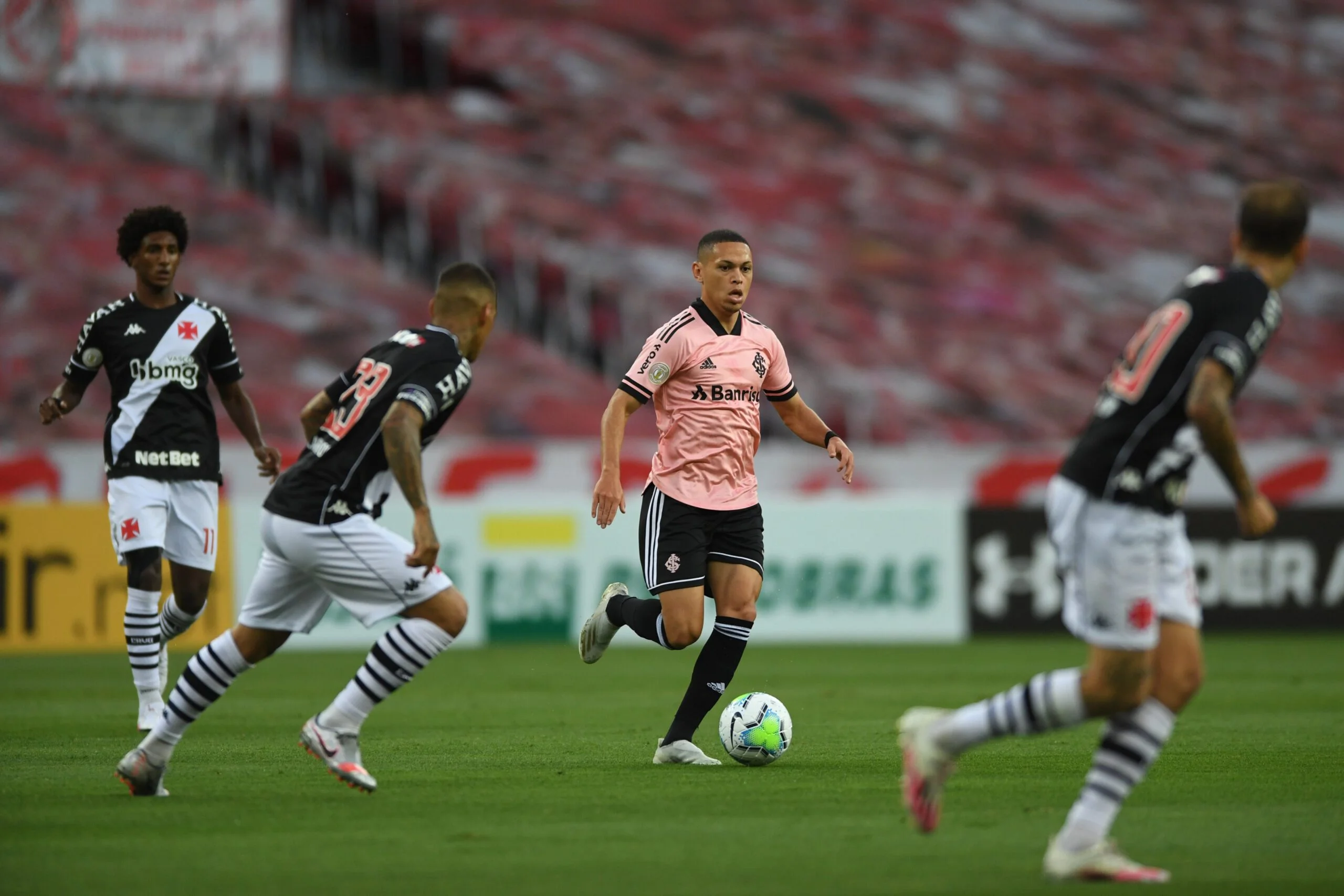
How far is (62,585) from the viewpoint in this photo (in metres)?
15.1

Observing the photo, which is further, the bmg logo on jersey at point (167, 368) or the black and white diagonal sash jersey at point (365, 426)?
the bmg logo on jersey at point (167, 368)

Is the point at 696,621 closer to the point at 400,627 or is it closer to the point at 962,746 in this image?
the point at 400,627

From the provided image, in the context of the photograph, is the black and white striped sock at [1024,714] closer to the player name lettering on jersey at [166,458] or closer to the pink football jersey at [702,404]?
the pink football jersey at [702,404]

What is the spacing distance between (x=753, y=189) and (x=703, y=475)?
16999mm

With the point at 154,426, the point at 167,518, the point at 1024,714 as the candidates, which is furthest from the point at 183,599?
the point at 1024,714

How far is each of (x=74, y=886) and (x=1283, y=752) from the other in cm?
545

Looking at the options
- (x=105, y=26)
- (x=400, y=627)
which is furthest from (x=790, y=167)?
(x=400, y=627)

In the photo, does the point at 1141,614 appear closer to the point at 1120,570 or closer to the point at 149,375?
the point at 1120,570

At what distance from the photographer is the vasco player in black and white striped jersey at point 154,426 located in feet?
27.9

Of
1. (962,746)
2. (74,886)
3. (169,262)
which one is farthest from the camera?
(169,262)

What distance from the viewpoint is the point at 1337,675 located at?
42.3ft

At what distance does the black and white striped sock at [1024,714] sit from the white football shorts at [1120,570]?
0.16 m

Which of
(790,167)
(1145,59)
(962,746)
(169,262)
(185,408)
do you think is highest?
(1145,59)

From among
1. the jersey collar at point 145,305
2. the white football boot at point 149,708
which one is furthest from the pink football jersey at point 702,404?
the white football boot at point 149,708
